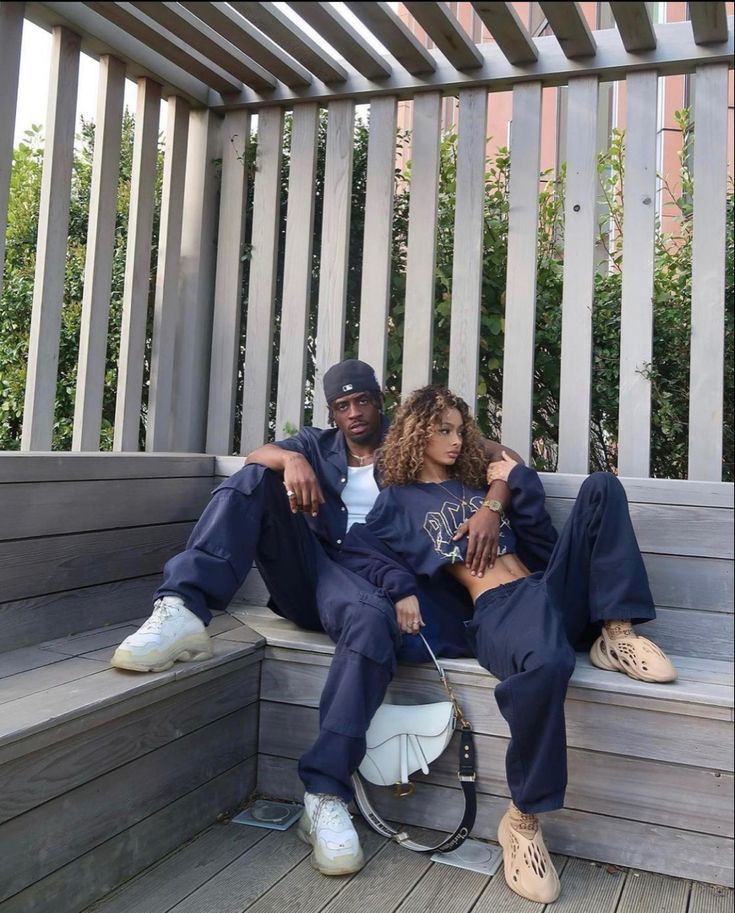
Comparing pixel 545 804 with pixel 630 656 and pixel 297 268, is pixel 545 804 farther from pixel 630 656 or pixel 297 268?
pixel 297 268

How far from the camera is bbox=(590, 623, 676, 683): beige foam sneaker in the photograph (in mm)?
1961

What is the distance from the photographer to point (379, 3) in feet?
8.05

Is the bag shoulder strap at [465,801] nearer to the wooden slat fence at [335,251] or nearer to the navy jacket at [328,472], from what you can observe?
the navy jacket at [328,472]

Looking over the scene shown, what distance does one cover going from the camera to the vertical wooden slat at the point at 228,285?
326 cm

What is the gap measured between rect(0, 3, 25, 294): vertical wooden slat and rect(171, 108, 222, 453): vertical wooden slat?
876 millimetres

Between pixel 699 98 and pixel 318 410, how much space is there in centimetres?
159

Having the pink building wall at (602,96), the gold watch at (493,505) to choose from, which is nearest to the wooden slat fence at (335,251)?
the pink building wall at (602,96)

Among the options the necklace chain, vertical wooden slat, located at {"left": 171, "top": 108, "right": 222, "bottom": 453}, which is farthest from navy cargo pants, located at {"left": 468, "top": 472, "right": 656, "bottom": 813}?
vertical wooden slat, located at {"left": 171, "top": 108, "right": 222, "bottom": 453}

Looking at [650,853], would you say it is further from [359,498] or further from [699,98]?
[699,98]

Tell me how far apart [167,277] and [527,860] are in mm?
2384

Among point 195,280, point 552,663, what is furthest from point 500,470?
point 195,280

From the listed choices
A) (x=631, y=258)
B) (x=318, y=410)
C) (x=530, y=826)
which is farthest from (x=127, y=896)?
(x=631, y=258)

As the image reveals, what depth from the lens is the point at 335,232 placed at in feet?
10.1

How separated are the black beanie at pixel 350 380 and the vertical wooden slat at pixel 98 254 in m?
0.88
